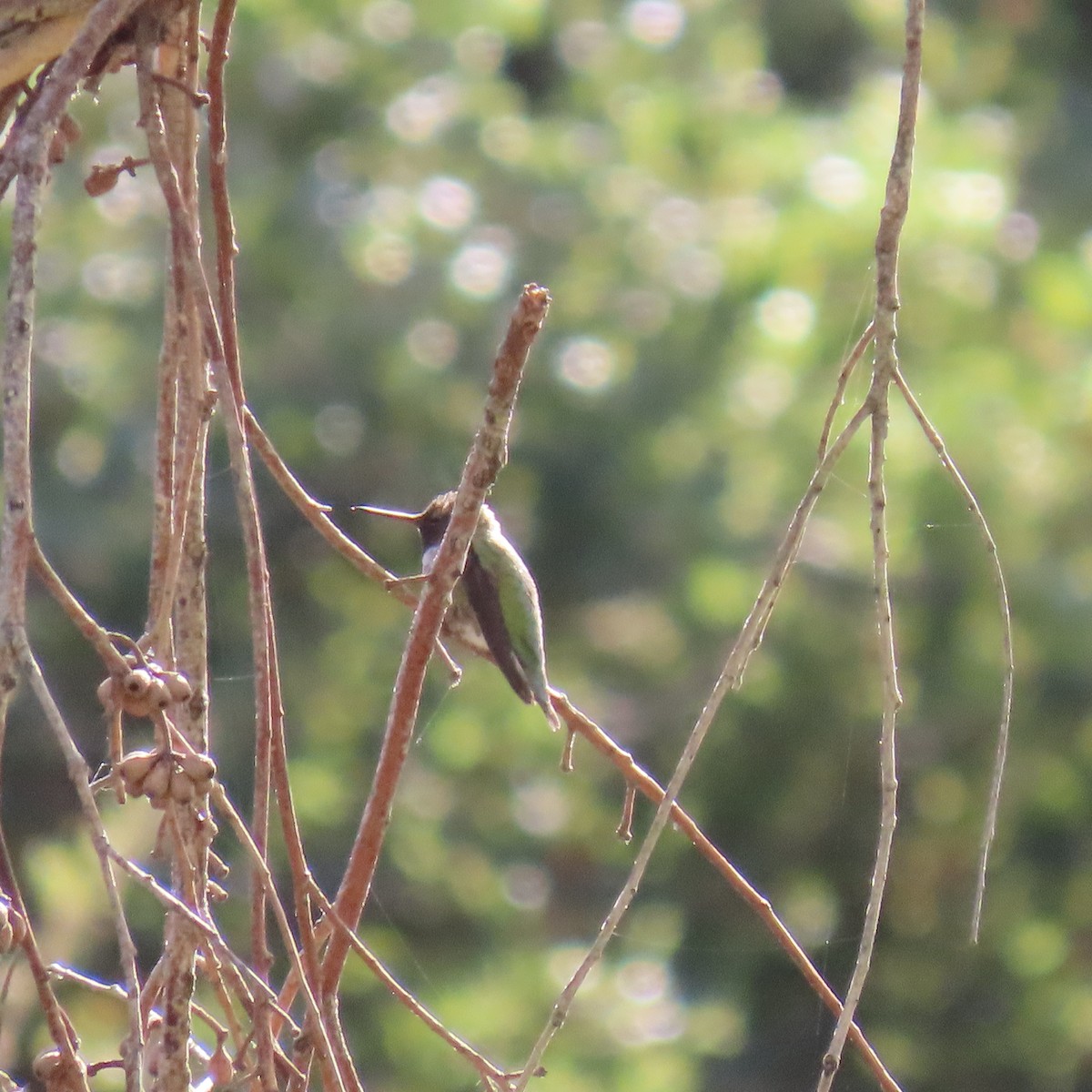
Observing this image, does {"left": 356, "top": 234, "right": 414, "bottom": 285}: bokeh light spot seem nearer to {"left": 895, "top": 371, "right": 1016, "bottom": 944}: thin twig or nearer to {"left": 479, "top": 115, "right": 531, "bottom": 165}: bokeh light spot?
{"left": 479, "top": 115, "right": 531, "bottom": 165}: bokeh light spot

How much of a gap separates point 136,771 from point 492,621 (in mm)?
2004

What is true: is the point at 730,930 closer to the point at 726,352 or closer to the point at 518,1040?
the point at 518,1040

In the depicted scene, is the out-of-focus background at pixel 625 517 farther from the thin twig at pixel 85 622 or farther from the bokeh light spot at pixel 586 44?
the thin twig at pixel 85 622

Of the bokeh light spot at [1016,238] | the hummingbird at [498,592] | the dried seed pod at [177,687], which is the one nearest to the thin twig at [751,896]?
the dried seed pod at [177,687]

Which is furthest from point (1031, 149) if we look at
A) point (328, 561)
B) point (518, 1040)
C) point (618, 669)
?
point (518, 1040)

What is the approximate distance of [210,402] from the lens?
1.42m

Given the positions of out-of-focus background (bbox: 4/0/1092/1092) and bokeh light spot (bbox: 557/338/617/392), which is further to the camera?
bokeh light spot (bbox: 557/338/617/392)

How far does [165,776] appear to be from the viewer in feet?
3.80

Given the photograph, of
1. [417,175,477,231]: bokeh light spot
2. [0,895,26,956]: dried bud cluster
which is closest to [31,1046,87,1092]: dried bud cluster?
[0,895,26,956]: dried bud cluster

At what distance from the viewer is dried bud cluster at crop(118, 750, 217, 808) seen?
1.15 metres

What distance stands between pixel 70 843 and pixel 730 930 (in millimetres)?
2655

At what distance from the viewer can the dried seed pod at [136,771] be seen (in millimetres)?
1154

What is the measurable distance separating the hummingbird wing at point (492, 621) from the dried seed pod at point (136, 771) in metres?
1.83

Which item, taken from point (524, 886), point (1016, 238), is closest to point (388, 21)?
point (1016, 238)
